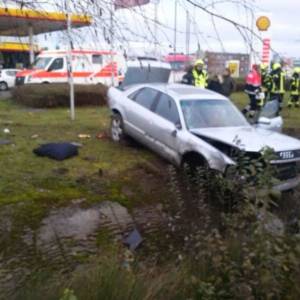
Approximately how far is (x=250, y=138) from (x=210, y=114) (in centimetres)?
121

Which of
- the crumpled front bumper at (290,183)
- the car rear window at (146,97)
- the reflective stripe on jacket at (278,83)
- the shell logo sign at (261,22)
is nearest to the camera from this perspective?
the shell logo sign at (261,22)

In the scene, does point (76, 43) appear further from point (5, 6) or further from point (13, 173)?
point (13, 173)

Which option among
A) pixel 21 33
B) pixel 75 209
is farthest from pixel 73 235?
pixel 21 33

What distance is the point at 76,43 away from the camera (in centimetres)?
335

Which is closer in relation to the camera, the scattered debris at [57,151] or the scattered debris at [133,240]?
the scattered debris at [133,240]

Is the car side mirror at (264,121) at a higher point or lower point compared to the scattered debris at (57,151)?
higher

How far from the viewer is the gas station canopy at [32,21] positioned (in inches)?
130

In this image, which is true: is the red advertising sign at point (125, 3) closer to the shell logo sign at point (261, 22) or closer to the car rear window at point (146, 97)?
the shell logo sign at point (261, 22)

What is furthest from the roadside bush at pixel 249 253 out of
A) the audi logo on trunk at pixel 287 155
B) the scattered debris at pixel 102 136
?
the scattered debris at pixel 102 136

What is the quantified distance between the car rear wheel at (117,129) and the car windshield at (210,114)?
2114mm

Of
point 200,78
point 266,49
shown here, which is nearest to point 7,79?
point 200,78

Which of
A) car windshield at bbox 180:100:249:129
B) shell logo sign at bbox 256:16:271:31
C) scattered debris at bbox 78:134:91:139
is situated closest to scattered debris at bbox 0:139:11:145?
scattered debris at bbox 78:134:91:139

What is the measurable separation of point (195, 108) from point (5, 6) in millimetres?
5938

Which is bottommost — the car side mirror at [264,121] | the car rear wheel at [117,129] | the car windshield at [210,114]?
the car rear wheel at [117,129]
